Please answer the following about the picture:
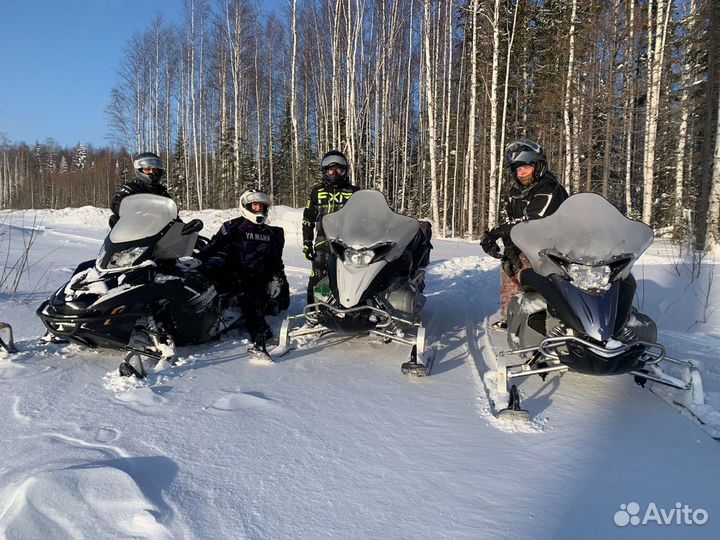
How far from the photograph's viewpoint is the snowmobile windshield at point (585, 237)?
10.0 feet

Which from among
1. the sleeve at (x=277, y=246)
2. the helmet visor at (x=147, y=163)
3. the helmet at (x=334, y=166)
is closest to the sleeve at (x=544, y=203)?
the helmet at (x=334, y=166)

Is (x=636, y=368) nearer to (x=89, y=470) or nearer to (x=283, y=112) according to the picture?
(x=89, y=470)

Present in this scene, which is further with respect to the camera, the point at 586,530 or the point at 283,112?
the point at 283,112

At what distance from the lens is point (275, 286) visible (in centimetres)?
533

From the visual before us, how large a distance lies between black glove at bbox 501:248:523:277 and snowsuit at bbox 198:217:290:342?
93.4 inches

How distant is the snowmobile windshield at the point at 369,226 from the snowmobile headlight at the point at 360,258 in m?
0.04

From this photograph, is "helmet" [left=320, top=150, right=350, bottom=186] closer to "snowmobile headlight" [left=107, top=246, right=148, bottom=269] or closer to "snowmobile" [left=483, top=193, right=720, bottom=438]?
"snowmobile headlight" [left=107, top=246, right=148, bottom=269]

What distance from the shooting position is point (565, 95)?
17844 millimetres

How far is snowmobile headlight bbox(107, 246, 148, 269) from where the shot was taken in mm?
3590

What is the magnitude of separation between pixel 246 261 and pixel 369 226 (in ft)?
5.04

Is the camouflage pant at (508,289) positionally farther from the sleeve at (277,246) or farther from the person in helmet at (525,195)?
the sleeve at (277,246)

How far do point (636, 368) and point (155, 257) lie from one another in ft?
11.3

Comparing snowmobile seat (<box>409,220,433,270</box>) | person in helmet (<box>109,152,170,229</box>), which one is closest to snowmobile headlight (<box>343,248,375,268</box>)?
snowmobile seat (<box>409,220,433,270</box>)

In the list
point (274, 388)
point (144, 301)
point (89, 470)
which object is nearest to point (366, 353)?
point (274, 388)
